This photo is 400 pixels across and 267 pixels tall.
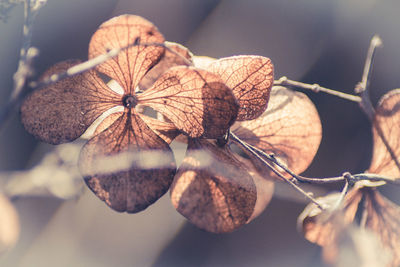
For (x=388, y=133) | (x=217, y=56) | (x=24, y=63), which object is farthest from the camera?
(x=217, y=56)

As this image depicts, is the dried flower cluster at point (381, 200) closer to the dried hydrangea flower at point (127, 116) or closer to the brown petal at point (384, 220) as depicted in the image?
the brown petal at point (384, 220)

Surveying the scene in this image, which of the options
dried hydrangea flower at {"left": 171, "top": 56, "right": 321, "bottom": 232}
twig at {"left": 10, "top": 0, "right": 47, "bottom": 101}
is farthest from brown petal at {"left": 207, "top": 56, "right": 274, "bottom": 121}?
twig at {"left": 10, "top": 0, "right": 47, "bottom": 101}

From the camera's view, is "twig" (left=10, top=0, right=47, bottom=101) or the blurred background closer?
"twig" (left=10, top=0, right=47, bottom=101)

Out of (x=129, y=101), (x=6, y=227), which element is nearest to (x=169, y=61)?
(x=129, y=101)

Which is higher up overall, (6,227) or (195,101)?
(195,101)

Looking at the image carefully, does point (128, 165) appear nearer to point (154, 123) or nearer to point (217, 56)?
point (154, 123)

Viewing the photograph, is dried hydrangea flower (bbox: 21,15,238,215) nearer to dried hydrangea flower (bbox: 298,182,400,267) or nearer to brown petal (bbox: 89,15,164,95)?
brown petal (bbox: 89,15,164,95)
